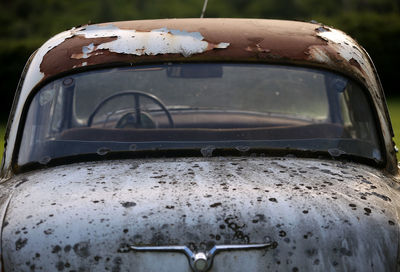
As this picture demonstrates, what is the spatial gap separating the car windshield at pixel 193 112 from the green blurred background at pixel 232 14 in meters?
15.7

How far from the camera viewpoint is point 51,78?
3.39 metres

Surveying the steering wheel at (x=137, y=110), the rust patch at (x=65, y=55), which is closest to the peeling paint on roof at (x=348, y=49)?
the steering wheel at (x=137, y=110)

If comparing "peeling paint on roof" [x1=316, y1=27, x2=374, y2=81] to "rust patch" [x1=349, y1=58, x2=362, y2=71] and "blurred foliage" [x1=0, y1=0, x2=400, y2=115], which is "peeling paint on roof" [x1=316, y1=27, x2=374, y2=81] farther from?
"blurred foliage" [x1=0, y1=0, x2=400, y2=115]

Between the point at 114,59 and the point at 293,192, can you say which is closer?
the point at 293,192

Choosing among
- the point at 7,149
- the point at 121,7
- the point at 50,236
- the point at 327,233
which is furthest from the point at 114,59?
the point at 121,7

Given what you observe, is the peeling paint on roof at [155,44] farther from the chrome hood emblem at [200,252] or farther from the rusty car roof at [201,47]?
the chrome hood emblem at [200,252]

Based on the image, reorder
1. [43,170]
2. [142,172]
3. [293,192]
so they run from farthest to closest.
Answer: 1. [43,170]
2. [142,172]
3. [293,192]

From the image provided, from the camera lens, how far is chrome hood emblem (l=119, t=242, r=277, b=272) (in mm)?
2361

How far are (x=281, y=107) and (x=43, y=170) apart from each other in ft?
4.09

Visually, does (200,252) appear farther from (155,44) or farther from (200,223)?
(155,44)

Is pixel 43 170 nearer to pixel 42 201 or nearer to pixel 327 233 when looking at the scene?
pixel 42 201

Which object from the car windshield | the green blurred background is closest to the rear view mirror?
the car windshield

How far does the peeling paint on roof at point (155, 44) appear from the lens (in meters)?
3.38

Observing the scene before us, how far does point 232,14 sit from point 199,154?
87.4ft
